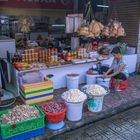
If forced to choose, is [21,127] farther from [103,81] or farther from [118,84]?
[118,84]

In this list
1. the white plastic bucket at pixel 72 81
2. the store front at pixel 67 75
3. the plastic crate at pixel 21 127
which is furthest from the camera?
the white plastic bucket at pixel 72 81

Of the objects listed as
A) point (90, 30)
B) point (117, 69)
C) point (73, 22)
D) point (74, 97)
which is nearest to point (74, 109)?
point (74, 97)

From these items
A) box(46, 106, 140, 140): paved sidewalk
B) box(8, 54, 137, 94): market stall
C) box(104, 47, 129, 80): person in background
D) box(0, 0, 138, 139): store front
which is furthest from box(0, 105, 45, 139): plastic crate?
box(104, 47, 129, 80): person in background

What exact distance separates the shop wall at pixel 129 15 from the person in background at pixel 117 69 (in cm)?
188

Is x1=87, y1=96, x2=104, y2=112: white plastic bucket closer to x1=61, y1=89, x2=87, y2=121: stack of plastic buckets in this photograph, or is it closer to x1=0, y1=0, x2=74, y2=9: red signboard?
x1=61, y1=89, x2=87, y2=121: stack of plastic buckets

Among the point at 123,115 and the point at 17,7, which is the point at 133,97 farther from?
the point at 17,7

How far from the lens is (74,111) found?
167 inches

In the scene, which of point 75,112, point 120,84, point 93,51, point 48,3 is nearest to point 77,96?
point 75,112

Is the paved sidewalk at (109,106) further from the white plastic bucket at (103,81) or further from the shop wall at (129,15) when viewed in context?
the shop wall at (129,15)

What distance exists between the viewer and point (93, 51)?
6.58m

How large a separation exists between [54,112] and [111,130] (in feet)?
4.51

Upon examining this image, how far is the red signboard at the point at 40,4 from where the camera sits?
1003 centimetres

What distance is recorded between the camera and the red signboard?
1003cm

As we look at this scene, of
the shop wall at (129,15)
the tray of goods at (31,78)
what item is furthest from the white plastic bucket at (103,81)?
the shop wall at (129,15)
